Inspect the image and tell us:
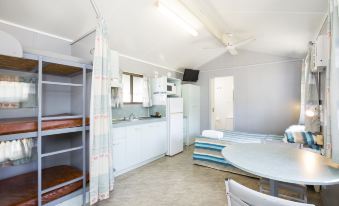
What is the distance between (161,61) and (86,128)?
295 centimetres

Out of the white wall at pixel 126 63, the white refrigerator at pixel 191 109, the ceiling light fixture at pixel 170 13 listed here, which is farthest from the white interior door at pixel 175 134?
the ceiling light fixture at pixel 170 13

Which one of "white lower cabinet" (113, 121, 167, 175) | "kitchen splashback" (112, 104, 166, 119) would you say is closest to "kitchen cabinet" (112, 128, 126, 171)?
"white lower cabinet" (113, 121, 167, 175)

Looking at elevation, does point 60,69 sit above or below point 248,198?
above

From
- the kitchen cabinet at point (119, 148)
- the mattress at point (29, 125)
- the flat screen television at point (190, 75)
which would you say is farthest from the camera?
the flat screen television at point (190, 75)

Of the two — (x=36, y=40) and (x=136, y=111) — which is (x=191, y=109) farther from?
(x=36, y=40)

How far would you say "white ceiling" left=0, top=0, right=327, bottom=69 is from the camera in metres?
2.19

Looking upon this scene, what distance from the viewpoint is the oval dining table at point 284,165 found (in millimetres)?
1080

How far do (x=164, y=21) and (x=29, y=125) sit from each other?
254 centimetres

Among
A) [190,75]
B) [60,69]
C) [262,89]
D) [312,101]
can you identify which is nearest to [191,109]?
[190,75]

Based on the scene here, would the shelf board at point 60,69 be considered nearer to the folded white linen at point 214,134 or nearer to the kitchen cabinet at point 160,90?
the kitchen cabinet at point 160,90

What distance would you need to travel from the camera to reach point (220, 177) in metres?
2.94

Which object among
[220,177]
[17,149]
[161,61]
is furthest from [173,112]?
[17,149]

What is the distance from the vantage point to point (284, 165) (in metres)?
1.31

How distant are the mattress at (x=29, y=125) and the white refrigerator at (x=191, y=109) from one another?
3.38 meters
